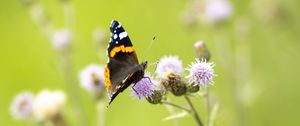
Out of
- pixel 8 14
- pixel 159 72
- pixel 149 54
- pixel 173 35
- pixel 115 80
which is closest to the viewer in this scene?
pixel 115 80

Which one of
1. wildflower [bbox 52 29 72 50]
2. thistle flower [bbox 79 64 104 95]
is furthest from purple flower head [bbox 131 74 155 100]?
wildflower [bbox 52 29 72 50]

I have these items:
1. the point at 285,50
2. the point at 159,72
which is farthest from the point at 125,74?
the point at 285,50

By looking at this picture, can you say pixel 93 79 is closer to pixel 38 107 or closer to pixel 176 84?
pixel 38 107

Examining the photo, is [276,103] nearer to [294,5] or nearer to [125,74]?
[294,5]

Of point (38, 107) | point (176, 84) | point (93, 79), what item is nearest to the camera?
point (176, 84)

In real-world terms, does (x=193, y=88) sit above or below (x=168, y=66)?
below

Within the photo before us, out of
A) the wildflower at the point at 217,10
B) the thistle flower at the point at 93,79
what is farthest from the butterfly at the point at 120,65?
the wildflower at the point at 217,10

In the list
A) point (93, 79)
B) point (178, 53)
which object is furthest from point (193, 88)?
point (178, 53)
